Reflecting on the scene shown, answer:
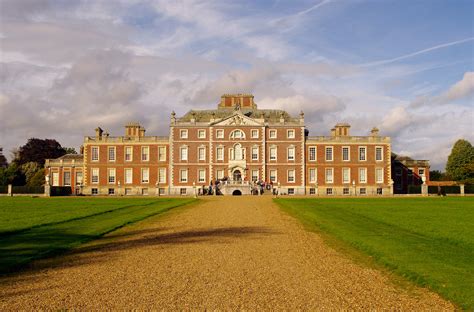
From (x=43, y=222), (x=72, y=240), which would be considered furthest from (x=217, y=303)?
(x=43, y=222)

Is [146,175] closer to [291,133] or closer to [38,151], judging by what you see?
[291,133]

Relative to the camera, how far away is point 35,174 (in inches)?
2544

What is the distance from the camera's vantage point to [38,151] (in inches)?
2968

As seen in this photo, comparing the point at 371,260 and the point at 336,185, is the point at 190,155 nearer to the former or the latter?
the point at 336,185

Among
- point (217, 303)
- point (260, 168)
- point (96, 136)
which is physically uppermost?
point (96, 136)

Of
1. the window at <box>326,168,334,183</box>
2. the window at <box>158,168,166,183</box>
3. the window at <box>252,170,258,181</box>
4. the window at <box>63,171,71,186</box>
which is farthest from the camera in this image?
the window at <box>63,171,71,186</box>

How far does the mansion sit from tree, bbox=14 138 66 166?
62.7 ft

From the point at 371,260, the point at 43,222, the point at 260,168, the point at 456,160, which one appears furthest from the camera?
the point at 456,160

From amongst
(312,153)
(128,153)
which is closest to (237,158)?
(312,153)

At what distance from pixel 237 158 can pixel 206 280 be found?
48.4 m

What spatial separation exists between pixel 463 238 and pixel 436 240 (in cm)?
89

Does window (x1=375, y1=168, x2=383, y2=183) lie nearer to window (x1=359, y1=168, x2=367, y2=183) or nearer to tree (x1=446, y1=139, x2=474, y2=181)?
window (x1=359, y1=168, x2=367, y2=183)

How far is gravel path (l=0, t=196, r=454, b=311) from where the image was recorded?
662cm

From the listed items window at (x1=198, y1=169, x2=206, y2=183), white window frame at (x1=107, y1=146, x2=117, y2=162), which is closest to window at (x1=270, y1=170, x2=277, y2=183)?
window at (x1=198, y1=169, x2=206, y2=183)
